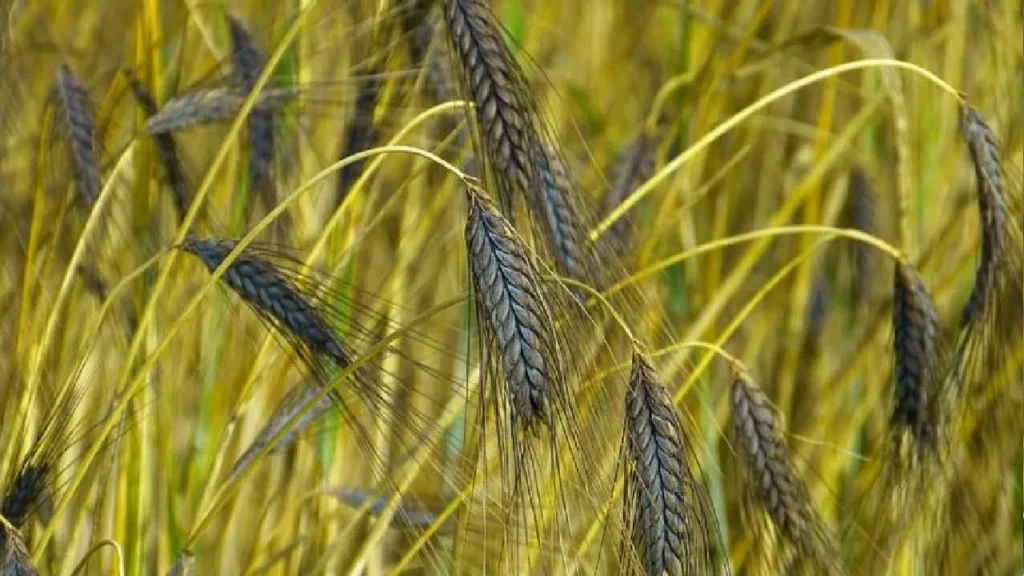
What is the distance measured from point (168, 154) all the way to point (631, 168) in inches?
17.1

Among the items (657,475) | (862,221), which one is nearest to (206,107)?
(657,475)

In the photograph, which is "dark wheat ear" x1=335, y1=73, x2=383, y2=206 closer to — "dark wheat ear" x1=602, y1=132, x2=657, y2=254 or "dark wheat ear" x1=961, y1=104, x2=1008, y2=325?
"dark wheat ear" x1=602, y1=132, x2=657, y2=254

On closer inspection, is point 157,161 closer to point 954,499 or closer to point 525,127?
point 525,127

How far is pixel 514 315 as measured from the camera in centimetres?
88

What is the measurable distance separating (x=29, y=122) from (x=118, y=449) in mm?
656

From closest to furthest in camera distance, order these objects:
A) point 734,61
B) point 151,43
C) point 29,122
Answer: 1. point 151,43
2. point 734,61
3. point 29,122

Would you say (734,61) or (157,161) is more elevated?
(734,61)

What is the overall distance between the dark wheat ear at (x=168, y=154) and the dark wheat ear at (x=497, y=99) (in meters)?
0.37

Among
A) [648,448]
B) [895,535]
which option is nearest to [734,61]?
[895,535]

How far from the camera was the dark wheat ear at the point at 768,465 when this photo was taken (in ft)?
3.84

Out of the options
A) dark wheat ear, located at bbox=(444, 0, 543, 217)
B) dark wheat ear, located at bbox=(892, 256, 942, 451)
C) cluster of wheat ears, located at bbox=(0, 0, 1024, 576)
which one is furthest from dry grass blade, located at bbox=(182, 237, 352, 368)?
dark wheat ear, located at bbox=(892, 256, 942, 451)

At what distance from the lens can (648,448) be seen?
0.88 m

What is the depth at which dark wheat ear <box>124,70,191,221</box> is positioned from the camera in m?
1.32

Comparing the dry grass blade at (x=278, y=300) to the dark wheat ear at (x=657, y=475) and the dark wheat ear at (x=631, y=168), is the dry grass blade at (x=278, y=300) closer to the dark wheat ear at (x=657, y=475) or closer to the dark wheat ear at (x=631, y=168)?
the dark wheat ear at (x=657, y=475)
